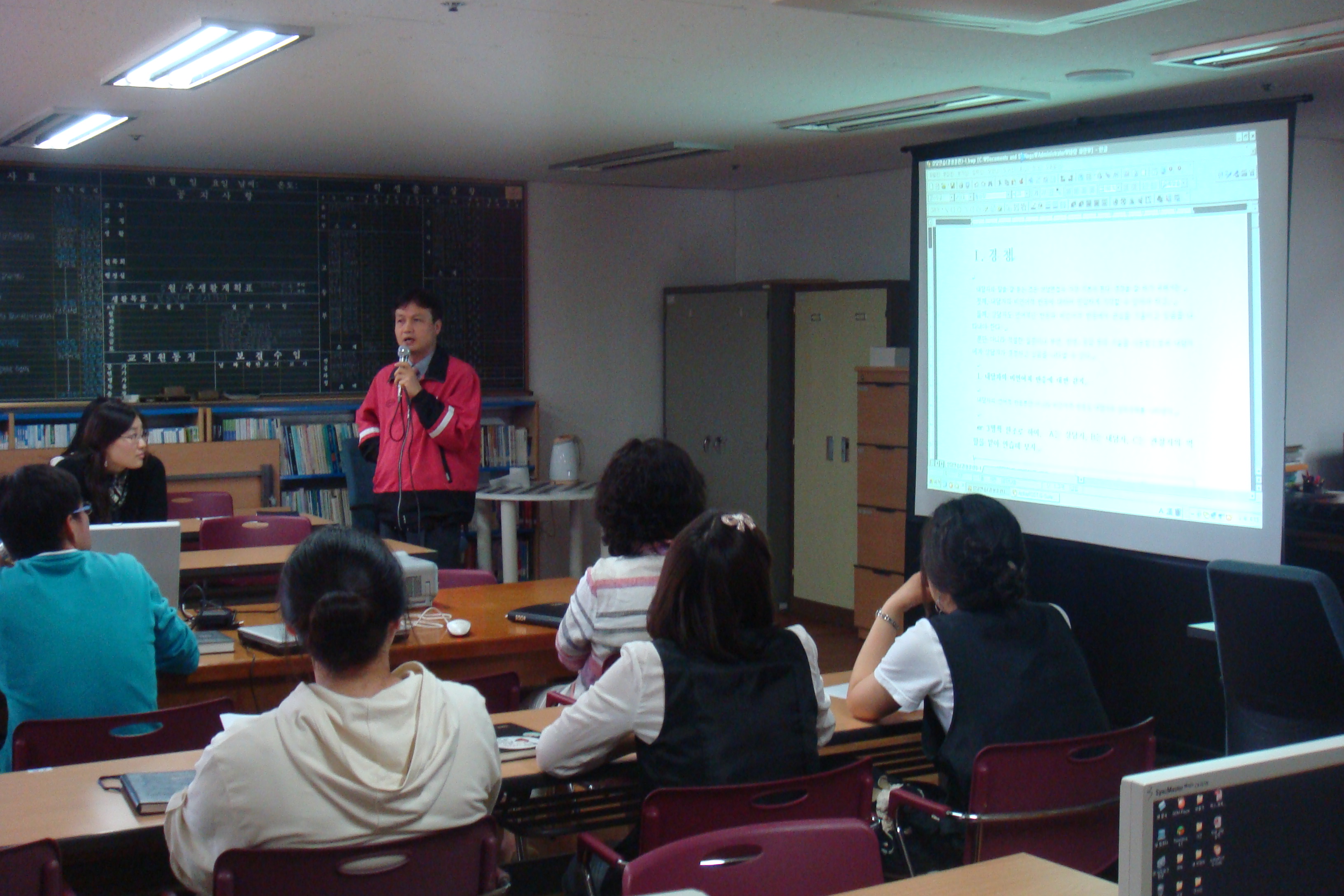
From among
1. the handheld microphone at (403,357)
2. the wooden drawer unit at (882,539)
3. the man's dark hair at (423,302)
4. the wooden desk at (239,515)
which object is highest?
the man's dark hair at (423,302)

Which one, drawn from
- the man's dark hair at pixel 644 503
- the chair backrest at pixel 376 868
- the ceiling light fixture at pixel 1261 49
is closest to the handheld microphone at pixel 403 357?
the man's dark hair at pixel 644 503

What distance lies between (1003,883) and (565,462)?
239 inches

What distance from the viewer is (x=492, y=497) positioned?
727 cm

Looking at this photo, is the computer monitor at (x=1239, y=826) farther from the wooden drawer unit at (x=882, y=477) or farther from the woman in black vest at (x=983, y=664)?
the wooden drawer unit at (x=882, y=477)

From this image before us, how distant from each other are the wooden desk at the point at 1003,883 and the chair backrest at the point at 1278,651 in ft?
5.23

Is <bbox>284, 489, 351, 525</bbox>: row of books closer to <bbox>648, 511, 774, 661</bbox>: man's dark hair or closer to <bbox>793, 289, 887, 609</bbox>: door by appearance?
<bbox>793, 289, 887, 609</bbox>: door

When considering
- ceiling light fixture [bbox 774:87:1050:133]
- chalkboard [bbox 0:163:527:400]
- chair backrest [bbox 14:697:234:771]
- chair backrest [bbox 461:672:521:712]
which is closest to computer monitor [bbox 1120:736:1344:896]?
chair backrest [bbox 14:697:234:771]

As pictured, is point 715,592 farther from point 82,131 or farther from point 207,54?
point 82,131

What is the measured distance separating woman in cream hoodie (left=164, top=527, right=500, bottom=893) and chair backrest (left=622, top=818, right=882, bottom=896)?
426mm

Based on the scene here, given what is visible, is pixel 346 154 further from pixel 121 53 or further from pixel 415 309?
pixel 121 53

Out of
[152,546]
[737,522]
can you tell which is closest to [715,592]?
[737,522]

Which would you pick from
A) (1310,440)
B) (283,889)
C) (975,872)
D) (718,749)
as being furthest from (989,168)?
(283,889)

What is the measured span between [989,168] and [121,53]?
314 cm

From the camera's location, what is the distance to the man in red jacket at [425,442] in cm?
561
